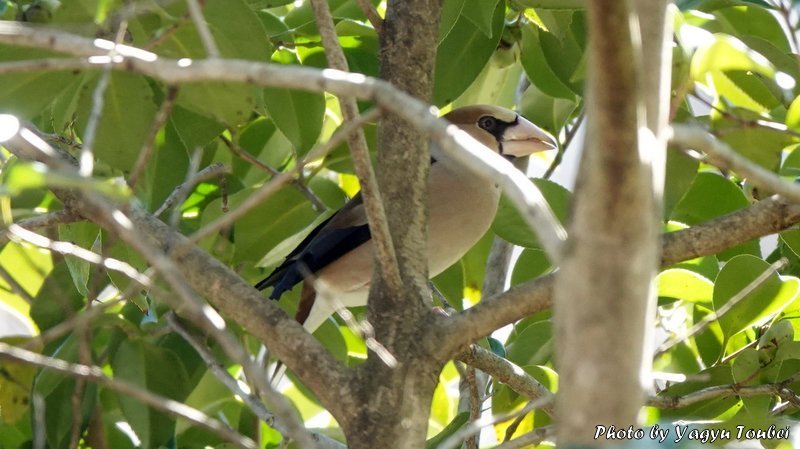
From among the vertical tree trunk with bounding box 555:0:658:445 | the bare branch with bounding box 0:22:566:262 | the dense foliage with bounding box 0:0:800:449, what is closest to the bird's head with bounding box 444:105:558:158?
the dense foliage with bounding box 0:0:800:449

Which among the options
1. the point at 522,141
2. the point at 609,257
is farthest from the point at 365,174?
the point at 522,141

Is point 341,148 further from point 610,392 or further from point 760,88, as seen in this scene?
point 610,392

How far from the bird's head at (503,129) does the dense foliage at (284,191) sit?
35 cm

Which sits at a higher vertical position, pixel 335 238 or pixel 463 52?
pixel 463 52

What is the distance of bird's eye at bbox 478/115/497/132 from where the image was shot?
115 inches

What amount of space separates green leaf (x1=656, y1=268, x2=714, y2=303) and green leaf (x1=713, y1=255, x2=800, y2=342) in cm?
5

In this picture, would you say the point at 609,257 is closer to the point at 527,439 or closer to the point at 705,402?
the point at 527,439

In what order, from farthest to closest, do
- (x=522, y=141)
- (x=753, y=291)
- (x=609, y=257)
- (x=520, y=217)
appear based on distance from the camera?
(x=522, y=141)
(x=520, y=217)
(x=753, y=291)
(x=609, y=257)

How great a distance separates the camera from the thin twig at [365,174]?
134 centimetres

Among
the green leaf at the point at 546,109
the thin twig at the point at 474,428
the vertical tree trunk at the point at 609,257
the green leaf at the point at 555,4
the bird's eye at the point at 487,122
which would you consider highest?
the bird's eye at the point at 487,122

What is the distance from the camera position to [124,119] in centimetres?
167

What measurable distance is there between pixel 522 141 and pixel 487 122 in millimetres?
121

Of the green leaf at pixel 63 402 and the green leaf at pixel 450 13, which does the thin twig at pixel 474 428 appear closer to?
the green leaf at pixel 450 13

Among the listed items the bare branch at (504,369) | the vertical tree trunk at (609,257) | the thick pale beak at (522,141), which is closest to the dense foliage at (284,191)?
the bare branch at (504,369)
